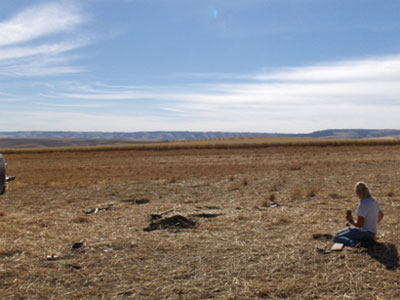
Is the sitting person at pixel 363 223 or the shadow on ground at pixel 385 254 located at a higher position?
the sitting person at pixel 363 223

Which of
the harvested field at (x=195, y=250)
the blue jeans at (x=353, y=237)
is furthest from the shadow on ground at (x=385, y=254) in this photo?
the blue jeans at (x=353, y=237)

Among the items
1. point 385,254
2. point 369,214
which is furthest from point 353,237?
point 385,254

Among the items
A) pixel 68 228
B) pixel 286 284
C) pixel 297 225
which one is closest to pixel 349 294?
pixel 286 284

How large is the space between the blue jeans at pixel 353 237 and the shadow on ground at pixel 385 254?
0.20 meters

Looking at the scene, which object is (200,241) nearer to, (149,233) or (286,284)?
(149,233)

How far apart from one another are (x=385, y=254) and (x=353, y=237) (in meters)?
0.72

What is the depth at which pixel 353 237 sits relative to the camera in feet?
25.3

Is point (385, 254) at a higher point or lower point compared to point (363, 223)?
lower

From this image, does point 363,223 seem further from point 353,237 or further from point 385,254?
point 385,254

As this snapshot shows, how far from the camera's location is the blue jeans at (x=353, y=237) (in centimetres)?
762

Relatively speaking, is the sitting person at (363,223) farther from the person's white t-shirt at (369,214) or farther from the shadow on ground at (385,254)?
the shadow on ground at (385,254)

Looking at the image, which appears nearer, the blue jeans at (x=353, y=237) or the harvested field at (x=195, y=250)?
the harvested field at (x=195, y=250)

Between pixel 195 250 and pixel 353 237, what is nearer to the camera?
pixel 353 237

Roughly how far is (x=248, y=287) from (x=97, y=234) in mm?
4627
